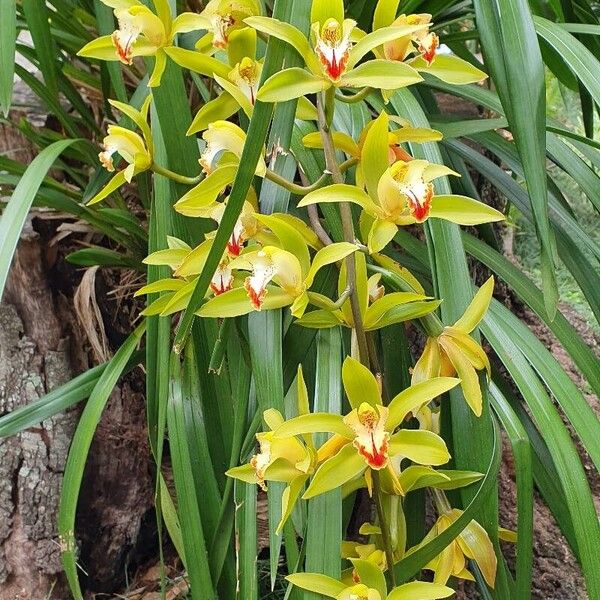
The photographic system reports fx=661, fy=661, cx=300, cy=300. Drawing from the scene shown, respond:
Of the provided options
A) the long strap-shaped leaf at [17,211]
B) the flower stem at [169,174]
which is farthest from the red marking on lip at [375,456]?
the long strap-shaped leaf at [17,211]

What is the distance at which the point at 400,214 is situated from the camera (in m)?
0.55

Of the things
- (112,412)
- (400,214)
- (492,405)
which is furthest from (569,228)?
(112,412)

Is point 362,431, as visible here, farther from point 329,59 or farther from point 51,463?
point 51,463

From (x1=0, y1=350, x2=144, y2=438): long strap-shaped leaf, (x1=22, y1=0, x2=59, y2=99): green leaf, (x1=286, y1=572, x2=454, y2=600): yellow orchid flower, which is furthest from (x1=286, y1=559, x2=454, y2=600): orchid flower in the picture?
(x1=22, y1=0, x2=59, y2=99): green leaf

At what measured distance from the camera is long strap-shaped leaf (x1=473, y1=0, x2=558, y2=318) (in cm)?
56

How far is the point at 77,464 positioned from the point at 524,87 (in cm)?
70

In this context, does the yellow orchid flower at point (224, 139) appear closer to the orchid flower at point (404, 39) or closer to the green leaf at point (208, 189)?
the green leaf at point (208, 189)

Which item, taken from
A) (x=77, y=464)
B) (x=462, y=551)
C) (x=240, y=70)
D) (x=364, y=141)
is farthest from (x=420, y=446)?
(x=77, y=464)

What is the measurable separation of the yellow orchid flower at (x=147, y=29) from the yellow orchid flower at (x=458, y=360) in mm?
370

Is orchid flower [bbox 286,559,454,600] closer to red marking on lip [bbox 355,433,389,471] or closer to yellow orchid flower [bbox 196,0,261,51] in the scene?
red marking on lip [bbox 355,433,389,471]

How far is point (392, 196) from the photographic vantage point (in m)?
0.54

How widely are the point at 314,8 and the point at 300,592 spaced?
1.71ft

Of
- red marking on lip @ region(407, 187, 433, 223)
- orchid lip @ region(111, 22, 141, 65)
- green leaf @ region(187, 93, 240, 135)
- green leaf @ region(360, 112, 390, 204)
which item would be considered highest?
orchid lip @ region(111, 22, 141, 65)

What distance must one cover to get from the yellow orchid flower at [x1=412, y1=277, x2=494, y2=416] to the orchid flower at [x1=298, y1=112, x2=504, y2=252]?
2.6 inches
